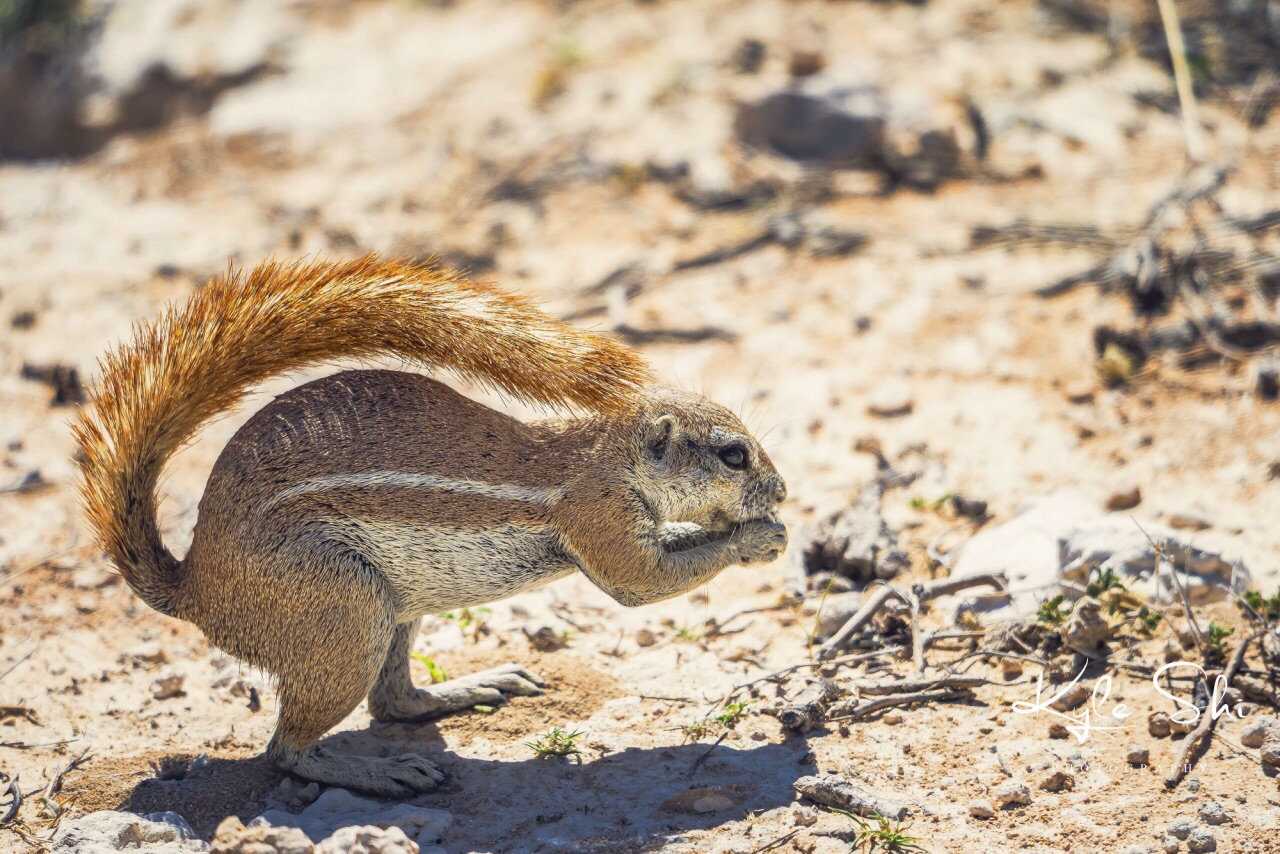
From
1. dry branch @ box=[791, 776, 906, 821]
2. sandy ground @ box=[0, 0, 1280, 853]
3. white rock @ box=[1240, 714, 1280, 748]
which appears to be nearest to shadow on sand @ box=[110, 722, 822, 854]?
sandy ground @ box=[0, 0, 1280, 853]

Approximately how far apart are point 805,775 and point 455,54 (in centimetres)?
906

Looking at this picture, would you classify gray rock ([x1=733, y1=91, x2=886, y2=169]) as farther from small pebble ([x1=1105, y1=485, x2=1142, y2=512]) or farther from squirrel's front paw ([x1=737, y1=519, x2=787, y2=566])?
squirrel's front paw ([x1=737, y1=519, x2=787, y2=566])

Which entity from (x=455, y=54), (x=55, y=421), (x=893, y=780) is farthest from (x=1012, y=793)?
(x=455, y=54)

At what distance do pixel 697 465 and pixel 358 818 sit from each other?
180cm

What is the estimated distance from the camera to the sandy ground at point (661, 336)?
4.30 meters

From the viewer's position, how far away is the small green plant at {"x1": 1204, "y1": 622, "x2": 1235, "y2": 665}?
4.57m

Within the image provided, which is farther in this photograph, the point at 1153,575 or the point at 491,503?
the point at 1153,575

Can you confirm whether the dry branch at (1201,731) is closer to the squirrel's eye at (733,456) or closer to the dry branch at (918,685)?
the dry branch at (918,685)

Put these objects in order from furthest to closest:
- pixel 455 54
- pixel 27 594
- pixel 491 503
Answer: pixel 455 54
pixel 27 594
pixel 491 503

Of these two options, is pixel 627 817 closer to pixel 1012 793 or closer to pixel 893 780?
pixel 893 780

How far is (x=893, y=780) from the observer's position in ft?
13.7

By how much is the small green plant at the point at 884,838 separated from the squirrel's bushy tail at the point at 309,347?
1.67 meters

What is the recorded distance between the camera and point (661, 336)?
793 cm
